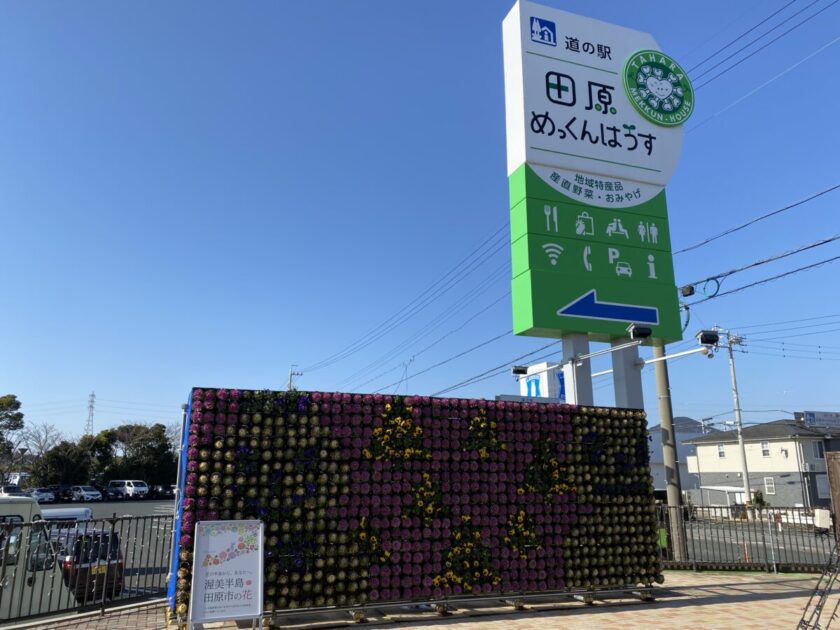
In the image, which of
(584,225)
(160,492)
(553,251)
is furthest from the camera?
(160,492)

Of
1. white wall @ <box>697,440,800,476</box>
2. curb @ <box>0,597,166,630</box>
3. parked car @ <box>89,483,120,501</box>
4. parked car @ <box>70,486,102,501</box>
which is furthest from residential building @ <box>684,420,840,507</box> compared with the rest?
parked car @ <box>89,483,120,501</box>

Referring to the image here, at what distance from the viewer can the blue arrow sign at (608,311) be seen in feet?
40.3

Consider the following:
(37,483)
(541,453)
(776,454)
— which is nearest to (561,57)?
(541,453)

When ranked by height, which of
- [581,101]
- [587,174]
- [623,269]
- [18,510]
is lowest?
[18,510]

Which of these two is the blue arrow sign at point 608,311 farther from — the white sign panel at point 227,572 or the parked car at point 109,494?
the parked car at point 109,494

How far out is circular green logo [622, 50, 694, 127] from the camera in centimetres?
1403

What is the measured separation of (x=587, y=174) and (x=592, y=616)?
29.3 feet

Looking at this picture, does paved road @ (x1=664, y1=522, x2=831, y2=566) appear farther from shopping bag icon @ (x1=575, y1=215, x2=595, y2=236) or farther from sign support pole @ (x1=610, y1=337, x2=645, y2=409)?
shopping bag icon @ (x1=575, y1=215, x2=595, y2=236)

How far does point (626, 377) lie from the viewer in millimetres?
13086

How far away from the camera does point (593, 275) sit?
41.5 feet

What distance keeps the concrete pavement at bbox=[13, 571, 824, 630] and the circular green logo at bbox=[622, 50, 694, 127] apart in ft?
34.1

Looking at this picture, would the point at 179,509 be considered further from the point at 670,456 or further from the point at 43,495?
the point at 43,495

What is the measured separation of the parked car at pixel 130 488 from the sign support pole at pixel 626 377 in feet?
147

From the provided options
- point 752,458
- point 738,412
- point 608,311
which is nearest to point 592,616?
point 608,311
